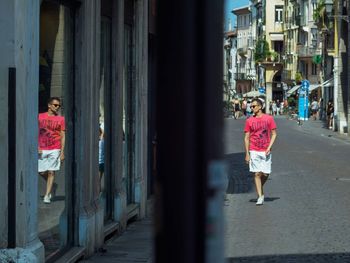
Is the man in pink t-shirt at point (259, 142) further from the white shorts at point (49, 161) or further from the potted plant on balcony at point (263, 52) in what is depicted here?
the potted plant on balcony at point (263, 52)

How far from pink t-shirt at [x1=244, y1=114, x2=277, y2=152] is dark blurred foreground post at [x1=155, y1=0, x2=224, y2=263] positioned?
13.1 m

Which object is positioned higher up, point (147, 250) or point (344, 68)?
point (344, 68)

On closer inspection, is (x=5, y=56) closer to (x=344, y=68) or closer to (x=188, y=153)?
(x=188, y=153)

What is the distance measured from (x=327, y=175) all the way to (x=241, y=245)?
37.5ft

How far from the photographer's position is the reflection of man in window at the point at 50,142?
8.20m

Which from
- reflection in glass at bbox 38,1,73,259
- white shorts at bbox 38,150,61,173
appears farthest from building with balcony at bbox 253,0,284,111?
white shorts at bbox 38,150,61,173

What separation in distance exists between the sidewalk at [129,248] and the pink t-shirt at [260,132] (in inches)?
141

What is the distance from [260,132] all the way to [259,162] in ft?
1.78

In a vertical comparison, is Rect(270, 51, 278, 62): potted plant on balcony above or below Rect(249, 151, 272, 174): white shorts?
above

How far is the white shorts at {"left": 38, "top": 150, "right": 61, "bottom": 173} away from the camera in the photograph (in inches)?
322

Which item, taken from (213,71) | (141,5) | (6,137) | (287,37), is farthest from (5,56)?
(287,37)

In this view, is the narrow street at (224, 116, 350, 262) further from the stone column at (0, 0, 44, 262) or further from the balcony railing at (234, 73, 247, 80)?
the balcony railing at (234, 73, 247, 80)

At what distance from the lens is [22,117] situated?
6.94 meters

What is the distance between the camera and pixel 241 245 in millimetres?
10570
